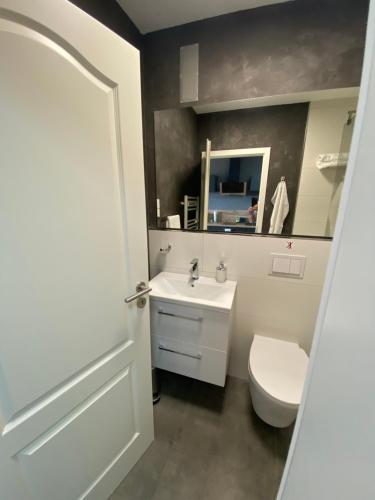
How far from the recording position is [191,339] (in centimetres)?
131

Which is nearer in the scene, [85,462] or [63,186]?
[63,186]

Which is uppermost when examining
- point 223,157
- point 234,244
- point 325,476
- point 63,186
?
point 223,157

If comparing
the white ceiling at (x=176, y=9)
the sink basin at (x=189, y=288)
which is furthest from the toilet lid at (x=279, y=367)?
the white ceiling at (x=176, y=9)

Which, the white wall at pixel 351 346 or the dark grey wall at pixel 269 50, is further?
the dark grey wall at pixel 269 50

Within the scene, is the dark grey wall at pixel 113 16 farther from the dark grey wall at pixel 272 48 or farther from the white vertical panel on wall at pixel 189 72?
the white vertical panel on wall at pixel 189 72

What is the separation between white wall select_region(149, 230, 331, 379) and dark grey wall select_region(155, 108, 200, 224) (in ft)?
0.96

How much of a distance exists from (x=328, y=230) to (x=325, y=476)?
1197 mm

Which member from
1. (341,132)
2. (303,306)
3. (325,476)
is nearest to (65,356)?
(325,476)

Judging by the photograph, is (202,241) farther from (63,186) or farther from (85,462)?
(85,462)

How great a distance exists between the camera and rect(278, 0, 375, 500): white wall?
1.01 feet

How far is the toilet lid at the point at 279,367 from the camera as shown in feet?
3.57

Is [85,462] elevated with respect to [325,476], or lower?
lower

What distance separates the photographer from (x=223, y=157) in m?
1.43

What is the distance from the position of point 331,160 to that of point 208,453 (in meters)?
1.88
